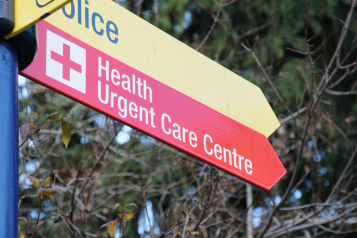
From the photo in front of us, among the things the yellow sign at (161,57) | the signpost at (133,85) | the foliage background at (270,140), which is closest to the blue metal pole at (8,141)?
the signpost at (133,85)

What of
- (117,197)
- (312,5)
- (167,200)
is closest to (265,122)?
(312,5)

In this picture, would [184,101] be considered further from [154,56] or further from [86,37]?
[86,37]

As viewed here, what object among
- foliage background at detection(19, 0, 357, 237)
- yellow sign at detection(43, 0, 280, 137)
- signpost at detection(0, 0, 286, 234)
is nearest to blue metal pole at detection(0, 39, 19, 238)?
signpost at detection(0, 0, 286, 234)

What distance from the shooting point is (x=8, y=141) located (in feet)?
3.60

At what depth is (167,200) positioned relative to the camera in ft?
19.0

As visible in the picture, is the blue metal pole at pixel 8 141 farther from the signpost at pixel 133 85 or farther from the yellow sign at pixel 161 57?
the yellow sign at pixel 161 57

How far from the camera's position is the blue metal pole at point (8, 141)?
1.04 meters

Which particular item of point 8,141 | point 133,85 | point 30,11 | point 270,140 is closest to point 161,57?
point 133,85

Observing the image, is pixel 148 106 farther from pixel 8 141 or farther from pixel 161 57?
pixel 8 141

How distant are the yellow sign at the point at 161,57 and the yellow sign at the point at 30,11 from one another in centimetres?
24

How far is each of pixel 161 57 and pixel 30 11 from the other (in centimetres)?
69

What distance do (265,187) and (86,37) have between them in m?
0.98

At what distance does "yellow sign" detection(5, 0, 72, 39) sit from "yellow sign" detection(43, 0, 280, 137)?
0.24m

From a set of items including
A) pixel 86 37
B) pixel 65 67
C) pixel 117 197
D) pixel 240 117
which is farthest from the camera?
pixel 117 197
